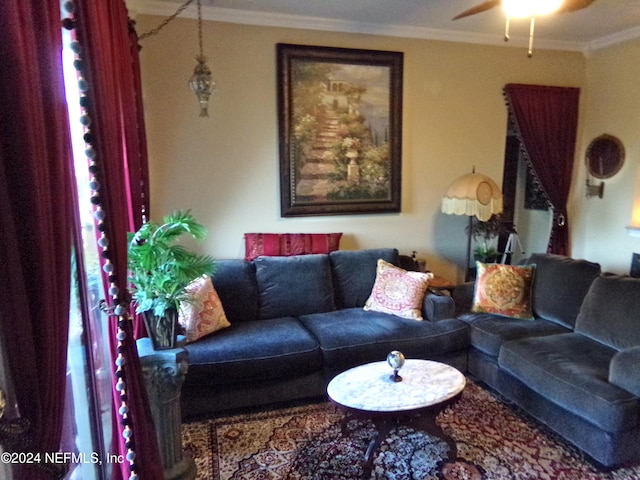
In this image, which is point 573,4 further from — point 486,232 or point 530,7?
point 486,232

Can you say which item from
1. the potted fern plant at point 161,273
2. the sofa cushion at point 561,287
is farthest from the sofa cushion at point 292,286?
the sofa cushion at point 561,287

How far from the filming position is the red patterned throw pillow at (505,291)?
11.4 ft

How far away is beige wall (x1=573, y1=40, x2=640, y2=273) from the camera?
4211 mm

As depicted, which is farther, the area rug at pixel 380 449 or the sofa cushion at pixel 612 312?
the sofa cushion at pixel 612 312

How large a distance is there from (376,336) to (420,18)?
2612 mm

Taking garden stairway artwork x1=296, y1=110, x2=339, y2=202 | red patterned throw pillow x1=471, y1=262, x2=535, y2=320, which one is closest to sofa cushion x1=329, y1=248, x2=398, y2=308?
garden stairway artwork x1=296, y1=110, x2=339, y2=202

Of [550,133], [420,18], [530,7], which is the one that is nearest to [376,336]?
[530,7]

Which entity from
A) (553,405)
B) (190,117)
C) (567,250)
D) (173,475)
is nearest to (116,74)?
(190,117)

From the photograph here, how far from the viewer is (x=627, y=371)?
2365mm

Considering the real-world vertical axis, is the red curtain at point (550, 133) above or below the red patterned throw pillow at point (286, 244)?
above

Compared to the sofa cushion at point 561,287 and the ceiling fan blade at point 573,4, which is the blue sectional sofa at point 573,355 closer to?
the sofa cushion at point 561,287

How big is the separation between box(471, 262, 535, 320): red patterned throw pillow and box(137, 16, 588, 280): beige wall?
3.16ft

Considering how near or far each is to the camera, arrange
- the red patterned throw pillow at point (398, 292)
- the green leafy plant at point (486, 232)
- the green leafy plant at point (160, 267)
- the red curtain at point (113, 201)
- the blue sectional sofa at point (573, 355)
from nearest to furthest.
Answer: the red curtain at point (113, 201) → the green leafy plant at point (160, 267) → the blue sectional sofa at point (573, 355) → the red patterned throw pillow at point (398, 292) → the green leafy plant at point (486, 232)

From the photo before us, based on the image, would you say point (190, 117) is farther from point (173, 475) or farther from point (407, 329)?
point (173, 475)
